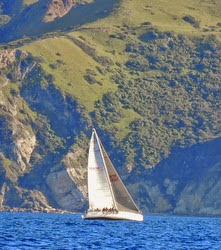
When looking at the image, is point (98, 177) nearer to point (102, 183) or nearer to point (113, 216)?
point (102, 183)

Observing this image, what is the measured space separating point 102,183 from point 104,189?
819 millimetres

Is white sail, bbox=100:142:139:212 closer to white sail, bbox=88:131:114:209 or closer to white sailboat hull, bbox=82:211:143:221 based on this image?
white sailboat hull, bbox=82:211:143:221

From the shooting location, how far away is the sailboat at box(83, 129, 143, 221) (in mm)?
136750

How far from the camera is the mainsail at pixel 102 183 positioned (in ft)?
448

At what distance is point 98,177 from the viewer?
137 m

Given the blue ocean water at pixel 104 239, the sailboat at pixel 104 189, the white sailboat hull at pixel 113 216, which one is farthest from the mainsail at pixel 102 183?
the blue ocean water at pixel 104 239

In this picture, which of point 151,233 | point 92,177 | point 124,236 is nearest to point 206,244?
point 124,236

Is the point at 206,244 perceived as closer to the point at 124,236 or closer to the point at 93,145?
the point at 124,236

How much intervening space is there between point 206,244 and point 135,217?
36.5 meters

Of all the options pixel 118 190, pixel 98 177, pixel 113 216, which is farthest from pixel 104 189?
pixel 113 216

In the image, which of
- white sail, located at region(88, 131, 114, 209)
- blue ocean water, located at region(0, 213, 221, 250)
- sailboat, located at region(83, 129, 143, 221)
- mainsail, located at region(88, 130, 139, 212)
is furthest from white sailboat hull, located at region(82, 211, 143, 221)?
blue ocean water, located at region(0, 213, 221, 250)

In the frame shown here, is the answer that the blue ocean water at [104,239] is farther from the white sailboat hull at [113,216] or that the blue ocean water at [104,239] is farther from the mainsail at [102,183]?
the mainsail at [102,183]

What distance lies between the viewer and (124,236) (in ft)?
390

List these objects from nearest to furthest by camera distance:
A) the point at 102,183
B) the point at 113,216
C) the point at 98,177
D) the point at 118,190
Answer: the point at 98,177, the point at 102,183, the point at 118,190, the point at 113,216
